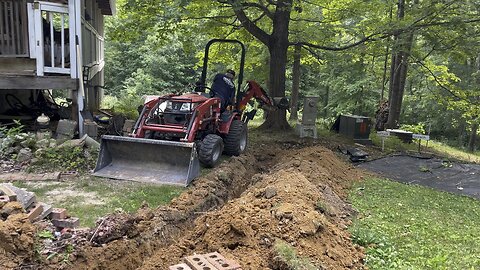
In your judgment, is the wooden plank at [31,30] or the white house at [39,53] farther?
the white house at [39,53]

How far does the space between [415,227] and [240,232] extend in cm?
245

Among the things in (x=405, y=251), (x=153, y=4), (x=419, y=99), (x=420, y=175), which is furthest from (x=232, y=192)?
(x=419, y=99)

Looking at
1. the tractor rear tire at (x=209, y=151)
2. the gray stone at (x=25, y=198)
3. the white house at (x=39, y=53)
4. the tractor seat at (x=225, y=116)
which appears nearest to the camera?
the gray stone at (x=25, y=198)

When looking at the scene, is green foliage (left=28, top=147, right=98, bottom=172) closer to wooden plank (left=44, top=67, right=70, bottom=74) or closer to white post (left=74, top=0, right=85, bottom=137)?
white post (left=74, top=0, right=85, bottom=137)

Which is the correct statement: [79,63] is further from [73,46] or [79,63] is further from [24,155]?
[24,155]

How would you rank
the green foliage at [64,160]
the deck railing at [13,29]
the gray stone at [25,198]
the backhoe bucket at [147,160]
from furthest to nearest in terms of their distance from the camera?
1. the deck railing at [13,29]
2. the green foliage at [64,160]
3. the backhoe bucket at [147,160]
4. the gray stone at [25,198]

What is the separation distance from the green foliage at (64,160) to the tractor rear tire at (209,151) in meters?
1.94

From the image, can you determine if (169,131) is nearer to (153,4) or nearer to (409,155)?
(153,4)

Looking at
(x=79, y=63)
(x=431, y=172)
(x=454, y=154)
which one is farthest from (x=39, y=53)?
(x=454, y=154)

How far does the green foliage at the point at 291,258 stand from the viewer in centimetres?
369

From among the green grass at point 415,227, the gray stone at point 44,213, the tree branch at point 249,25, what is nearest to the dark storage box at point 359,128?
the tree branch at point 249,25

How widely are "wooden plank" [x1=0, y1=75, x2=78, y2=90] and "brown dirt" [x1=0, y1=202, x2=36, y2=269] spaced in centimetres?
577

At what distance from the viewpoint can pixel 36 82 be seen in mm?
9336

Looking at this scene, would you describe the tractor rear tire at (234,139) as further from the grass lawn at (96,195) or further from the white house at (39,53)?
the white house at (39,53)
